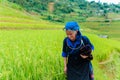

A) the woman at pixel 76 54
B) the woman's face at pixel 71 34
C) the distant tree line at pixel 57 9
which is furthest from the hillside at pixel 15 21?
the distant tree line at pixel 57 9

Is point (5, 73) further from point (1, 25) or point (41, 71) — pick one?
point (1, 25)

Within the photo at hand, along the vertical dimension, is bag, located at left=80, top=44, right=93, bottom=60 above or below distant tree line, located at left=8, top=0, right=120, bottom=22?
above

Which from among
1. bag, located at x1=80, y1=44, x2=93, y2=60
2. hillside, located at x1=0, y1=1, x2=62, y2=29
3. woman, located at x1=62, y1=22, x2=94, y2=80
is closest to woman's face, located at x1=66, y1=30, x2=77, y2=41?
woman, located at x1=62, y1=22, x2=94, y2=80

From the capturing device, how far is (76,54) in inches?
235

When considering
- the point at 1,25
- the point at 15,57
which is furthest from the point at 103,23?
the point at 15,57

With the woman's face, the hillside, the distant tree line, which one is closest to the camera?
the woman's face

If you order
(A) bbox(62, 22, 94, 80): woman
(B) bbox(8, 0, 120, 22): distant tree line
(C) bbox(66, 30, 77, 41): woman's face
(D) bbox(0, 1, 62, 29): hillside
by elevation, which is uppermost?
(C) bbox(66, 30, 77, 41): woman's face

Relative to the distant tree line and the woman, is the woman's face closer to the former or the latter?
the woman

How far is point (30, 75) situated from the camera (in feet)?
19.8

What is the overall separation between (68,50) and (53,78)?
108 centimetres

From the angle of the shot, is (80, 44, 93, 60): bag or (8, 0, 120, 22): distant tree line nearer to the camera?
(80, 44, 93, 60): bag

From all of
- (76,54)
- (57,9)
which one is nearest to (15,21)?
(76,54)

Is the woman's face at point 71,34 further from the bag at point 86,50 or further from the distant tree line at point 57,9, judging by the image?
the distant tree line at point 57,9

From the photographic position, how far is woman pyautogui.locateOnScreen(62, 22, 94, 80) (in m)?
5.86
